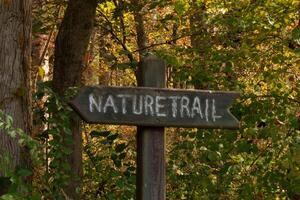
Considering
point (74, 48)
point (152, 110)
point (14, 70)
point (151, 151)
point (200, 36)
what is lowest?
point (151, 151)

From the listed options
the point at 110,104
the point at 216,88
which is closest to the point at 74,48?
the point at 216,88

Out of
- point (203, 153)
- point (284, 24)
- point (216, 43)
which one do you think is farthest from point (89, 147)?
point (284, 24)

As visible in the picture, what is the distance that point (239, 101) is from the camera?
5.85 metres

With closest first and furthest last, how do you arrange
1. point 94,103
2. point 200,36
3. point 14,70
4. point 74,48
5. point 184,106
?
point 94,103, point 184,106, point 14,70, point 74,48, point 200,36

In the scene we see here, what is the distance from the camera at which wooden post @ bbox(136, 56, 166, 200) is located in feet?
10.7

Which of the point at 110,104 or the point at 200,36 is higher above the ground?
the point at 200,36

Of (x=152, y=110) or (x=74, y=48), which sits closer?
(x=152, y=110)

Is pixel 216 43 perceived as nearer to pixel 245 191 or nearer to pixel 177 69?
pixel 177 69

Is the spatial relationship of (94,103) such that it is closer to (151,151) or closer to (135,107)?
(135,107)

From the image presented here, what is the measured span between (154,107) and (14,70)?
1.15 m

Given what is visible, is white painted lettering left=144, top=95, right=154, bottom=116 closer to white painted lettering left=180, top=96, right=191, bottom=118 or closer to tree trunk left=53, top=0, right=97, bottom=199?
white painted lettering left=180, top=96, right=191, bottom=118

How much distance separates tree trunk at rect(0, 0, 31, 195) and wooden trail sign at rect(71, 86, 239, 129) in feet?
2.86

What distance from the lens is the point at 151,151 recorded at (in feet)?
10.7

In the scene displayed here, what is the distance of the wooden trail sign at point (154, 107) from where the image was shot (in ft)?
10.2
